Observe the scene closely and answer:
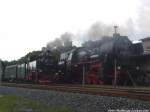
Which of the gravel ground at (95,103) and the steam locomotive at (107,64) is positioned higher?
the steam locomotive at (107,64)

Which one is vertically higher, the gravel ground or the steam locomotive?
the steam locomotive

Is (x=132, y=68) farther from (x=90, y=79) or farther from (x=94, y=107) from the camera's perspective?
(x=94, y=107)

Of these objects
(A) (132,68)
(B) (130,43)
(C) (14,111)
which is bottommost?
(C) (14,111)

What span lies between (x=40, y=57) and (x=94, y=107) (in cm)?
2258

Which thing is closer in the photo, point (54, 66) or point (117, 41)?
point (117, 41)

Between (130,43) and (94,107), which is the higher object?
(130,43)

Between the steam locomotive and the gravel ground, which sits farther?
the steam locomotive

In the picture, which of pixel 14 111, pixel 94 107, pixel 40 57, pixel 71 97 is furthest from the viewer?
pixel 40 57

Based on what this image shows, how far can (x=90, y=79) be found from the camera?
25203 millimetres

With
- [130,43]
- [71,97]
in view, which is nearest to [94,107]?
[71,97]

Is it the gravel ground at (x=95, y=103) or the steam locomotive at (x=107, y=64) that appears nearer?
the gravel ground at (x=95, y=103)

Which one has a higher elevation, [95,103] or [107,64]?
[107,64]

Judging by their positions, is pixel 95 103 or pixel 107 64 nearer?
pixel 95 103

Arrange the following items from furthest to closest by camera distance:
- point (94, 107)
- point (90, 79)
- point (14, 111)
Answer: point (90, 79) < point (14, 111) < point (94, 107)
